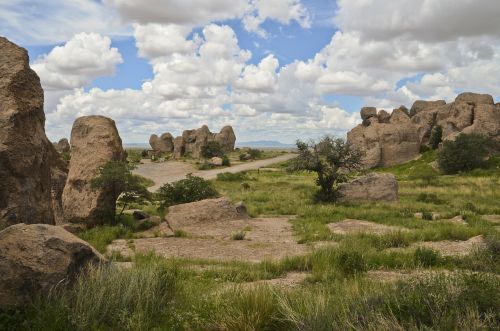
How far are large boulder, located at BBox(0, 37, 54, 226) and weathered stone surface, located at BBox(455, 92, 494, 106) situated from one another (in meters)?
59.7

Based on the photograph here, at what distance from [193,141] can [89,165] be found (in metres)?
75.7

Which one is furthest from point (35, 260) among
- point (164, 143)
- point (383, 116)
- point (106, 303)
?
point (164, 143)

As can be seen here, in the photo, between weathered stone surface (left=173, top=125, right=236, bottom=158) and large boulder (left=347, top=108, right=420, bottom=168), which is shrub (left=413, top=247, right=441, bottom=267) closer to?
large boulder (left=347, top=108, right=420, bottom=168)

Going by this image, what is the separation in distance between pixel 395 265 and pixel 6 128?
30.6ft

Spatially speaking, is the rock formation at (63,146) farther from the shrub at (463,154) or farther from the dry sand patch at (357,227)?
the dry sand patch at (357,227)

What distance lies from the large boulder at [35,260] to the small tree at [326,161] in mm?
21906

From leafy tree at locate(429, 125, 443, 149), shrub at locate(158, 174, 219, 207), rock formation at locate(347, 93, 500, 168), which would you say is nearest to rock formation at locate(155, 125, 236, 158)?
rock formation at locate(347, 93, 500, 168)

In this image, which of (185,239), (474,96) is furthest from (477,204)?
(474,96)

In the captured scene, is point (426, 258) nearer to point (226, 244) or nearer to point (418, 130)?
point (226, 244)

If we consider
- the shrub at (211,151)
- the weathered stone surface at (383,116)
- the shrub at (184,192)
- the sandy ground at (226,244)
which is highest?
the weathered stone surface at (383,116)

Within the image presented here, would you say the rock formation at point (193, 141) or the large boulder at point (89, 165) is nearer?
the large boulder at point (89, 165)

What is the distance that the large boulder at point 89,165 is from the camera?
1967 centimetres

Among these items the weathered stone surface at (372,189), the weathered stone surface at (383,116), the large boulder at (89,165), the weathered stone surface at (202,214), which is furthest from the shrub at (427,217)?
the weathered stone surface at (383,116)

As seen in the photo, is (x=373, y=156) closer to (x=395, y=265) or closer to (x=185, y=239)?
(x=185, y=239)
